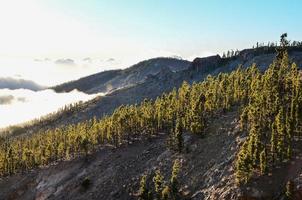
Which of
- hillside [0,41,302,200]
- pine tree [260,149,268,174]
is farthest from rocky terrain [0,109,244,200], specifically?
pine tree [260,149,268,174]

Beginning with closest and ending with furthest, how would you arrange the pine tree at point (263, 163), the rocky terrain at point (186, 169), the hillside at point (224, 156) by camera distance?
the hillside at point (224, 156), the pine tree at point (263, 163), the rocky terrain at point (186, 169)

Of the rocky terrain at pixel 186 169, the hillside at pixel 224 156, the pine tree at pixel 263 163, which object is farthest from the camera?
the rocky terrain at pixel 186 169

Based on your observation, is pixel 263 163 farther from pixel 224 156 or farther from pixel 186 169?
pixel 186 169

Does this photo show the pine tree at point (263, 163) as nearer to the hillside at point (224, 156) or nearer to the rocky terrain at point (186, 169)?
the hillside at point (224, 156)

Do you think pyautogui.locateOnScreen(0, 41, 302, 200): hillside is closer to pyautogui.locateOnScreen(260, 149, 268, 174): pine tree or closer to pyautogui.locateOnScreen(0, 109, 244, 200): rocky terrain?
pyautogui.locateOnScreen(0, 109, 244, 200): rocky terrain

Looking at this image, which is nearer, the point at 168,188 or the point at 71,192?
the point at 168,188

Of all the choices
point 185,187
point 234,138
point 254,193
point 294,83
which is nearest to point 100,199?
point 185,187

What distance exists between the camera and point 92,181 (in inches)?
7347

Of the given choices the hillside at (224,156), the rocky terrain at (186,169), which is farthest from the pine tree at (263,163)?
the rocky terrain at (186,169)

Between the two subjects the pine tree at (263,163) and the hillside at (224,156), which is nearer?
the hillside at (224,156)

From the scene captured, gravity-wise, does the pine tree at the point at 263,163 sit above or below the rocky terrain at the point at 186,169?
above

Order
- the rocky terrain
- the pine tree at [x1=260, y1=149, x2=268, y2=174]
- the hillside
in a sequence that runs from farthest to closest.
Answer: the rocky terrain
the pine tree at [x1=260, y1=149, x2=268, y2=174]
the hillside

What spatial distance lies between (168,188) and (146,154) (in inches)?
2142

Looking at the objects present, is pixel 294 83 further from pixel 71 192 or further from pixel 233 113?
pixel 71 192
